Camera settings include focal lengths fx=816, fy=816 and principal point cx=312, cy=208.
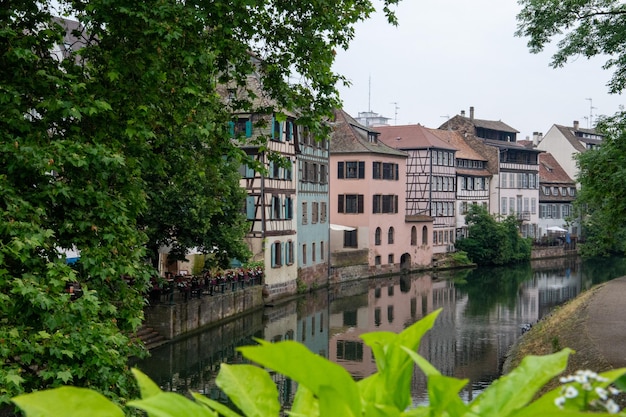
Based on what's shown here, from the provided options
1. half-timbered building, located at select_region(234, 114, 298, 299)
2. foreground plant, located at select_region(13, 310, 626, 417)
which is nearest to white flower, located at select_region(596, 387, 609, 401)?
foreground plant, located at select_region(13, 310, 626, 417)

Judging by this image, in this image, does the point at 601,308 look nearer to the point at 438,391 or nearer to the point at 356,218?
the point at 356,218

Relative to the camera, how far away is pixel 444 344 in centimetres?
2816

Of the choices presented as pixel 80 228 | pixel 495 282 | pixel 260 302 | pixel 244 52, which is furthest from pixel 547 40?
pixel 495 282

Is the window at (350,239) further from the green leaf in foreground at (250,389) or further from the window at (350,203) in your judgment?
the green leaf in foreground at (250,389)

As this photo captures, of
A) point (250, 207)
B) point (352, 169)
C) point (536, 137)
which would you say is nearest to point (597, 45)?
point (250, 207)

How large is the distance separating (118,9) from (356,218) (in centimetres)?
4121

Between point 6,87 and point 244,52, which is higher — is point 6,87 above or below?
below

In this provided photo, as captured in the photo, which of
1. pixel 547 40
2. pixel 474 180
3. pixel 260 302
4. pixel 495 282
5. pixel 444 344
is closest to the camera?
pixel 547 40

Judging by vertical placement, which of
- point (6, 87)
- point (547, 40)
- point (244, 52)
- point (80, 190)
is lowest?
point (80, 190)

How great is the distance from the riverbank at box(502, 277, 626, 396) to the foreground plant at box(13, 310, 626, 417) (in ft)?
51.0

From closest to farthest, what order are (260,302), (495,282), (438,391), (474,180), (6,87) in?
(438,391), (6,87), (260,302), (495,282), (474,180)

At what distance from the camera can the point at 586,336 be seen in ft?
71.3

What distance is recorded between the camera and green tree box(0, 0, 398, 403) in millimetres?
8820

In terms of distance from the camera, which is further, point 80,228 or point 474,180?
point 474,180
